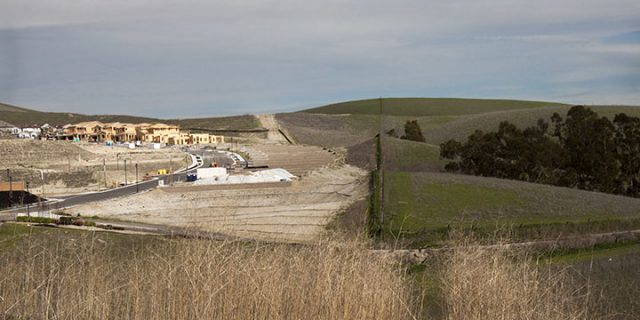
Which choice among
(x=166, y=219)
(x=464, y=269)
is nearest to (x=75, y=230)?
(x=166, y=219)

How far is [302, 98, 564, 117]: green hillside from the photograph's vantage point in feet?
505

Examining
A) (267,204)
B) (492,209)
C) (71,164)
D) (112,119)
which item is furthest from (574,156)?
(112,119)

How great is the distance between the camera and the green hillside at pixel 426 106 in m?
Result: 154

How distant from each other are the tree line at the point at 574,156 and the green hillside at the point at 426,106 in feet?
308

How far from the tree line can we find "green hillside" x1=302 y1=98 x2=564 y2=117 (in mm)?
93888

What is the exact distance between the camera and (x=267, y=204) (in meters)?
44.7

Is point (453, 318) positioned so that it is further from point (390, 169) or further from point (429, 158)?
point (429, 158)

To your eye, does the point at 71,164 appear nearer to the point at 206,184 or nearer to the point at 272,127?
the point at 206,184

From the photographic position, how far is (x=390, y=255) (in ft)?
54.3

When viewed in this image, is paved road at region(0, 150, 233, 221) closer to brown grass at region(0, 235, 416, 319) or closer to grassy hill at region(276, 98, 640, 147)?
brown grass at region(0, 235, 416, 319)

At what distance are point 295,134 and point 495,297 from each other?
102631 mm

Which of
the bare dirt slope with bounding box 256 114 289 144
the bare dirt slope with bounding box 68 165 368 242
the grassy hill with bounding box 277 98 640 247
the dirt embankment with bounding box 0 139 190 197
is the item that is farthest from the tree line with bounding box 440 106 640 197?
the bare dirt slope with bounding box 256 114 289 144

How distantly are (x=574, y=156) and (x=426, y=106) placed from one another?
115 m

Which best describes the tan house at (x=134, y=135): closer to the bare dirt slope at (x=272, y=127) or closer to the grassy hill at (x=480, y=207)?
the bare dirt slope at (x=272, y=127)
